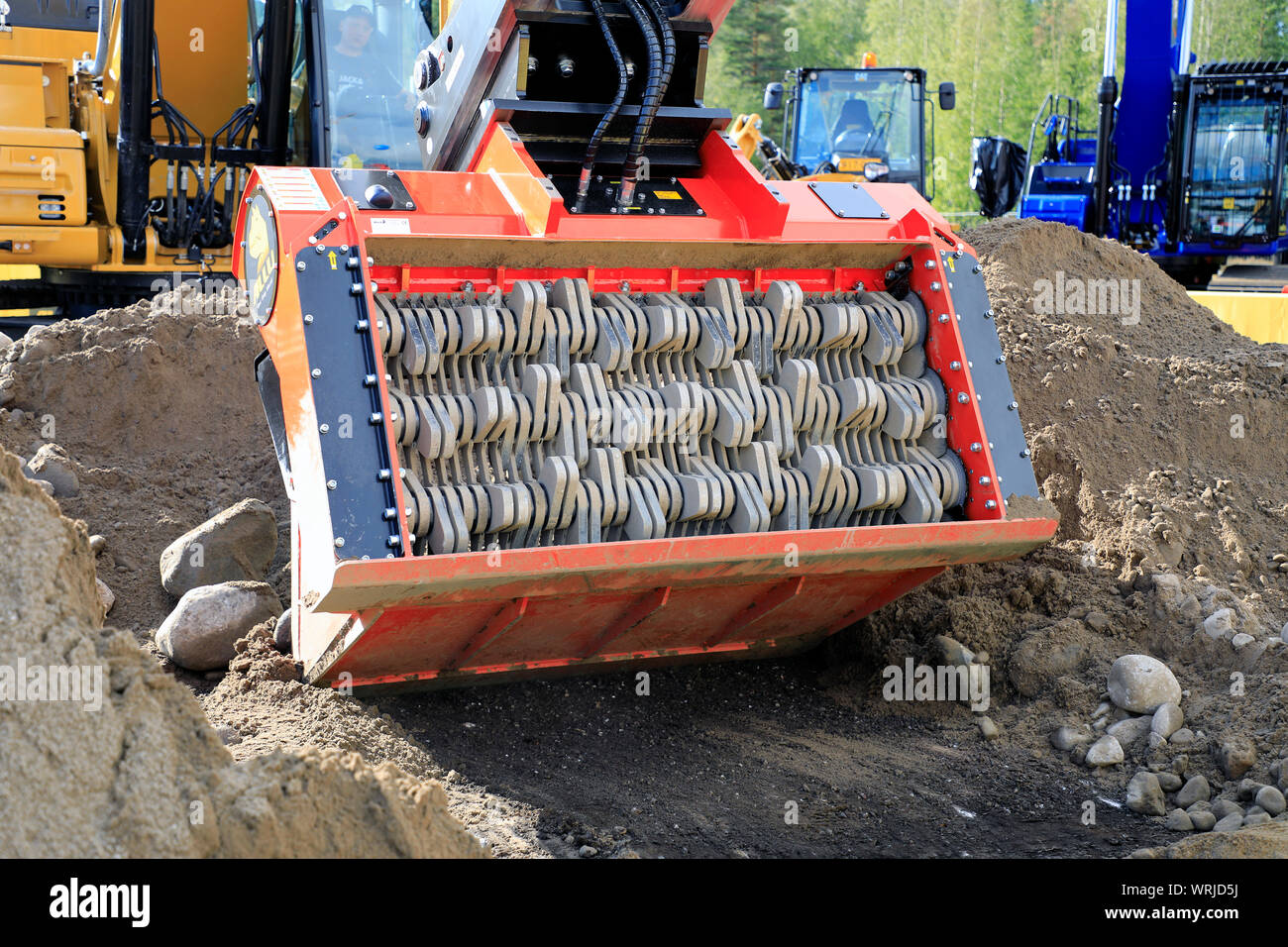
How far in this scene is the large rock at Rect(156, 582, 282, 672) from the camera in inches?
169

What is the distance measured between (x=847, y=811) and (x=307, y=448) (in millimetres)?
1831

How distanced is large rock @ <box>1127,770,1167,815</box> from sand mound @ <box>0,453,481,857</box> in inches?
83.0

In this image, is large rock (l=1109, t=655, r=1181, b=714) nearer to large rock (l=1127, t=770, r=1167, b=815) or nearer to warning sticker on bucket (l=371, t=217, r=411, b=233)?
large rock (l=1127, t=770, r=1167, b=815)

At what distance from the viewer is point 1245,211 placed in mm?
13305

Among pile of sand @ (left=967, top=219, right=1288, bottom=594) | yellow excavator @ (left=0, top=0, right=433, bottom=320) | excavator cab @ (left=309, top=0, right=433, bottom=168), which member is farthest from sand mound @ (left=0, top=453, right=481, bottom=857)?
excavator cab @ (left=309, top=0, right=433, bottom=168)

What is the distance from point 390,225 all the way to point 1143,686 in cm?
280

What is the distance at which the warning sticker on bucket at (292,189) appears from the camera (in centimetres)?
360

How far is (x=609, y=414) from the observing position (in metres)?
3.77

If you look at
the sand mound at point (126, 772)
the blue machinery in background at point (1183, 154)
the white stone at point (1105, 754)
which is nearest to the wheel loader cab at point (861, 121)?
the blue machinery in background at point (1183, 154)

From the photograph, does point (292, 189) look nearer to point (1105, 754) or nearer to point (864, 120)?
point (1105, 754)

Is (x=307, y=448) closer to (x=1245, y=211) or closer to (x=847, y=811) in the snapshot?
(x=847, y=811)

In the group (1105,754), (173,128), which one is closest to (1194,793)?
(1105,754)

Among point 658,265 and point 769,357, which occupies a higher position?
point 658,265

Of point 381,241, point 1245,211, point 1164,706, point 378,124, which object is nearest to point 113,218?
point 378,124
